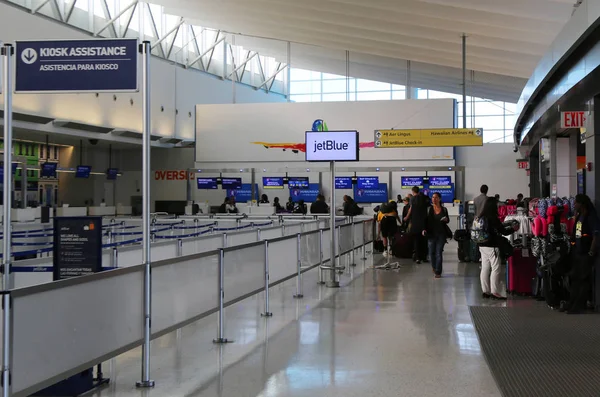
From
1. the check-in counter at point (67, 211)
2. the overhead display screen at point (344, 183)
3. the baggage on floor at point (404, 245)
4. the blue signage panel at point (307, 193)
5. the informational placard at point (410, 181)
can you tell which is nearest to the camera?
the baggage on floor at point (404, 245)

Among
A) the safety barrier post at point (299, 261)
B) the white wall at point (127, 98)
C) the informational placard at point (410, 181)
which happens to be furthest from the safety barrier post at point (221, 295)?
the informational placard at point (410, 181)

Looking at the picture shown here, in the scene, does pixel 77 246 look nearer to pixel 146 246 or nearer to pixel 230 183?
pixel 146 246

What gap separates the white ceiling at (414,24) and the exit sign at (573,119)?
12.1 ft

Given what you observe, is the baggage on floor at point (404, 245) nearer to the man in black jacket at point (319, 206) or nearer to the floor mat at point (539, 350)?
the man in black jacket at point (319, 206)

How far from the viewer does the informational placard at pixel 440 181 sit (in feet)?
98.6

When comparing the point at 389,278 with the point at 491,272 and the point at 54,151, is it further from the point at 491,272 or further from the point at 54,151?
the point at 54,151

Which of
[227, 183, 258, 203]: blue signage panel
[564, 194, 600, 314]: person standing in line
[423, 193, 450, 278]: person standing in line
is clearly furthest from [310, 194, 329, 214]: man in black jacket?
[564, 194, 600, 314]: person standing in line

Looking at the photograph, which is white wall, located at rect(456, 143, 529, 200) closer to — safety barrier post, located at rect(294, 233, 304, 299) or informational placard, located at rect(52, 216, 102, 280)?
safety barrier post, located at rect(294, 233, 304, 299)

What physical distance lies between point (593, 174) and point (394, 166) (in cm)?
2120

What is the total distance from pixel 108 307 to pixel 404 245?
13.0 meters

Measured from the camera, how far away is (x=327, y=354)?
21.2ft

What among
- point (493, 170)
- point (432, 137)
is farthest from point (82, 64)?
point (493, 170)

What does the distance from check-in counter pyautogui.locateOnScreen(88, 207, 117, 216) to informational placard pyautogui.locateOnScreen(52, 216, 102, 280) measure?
24936 millimetres

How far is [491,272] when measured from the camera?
402 inches
